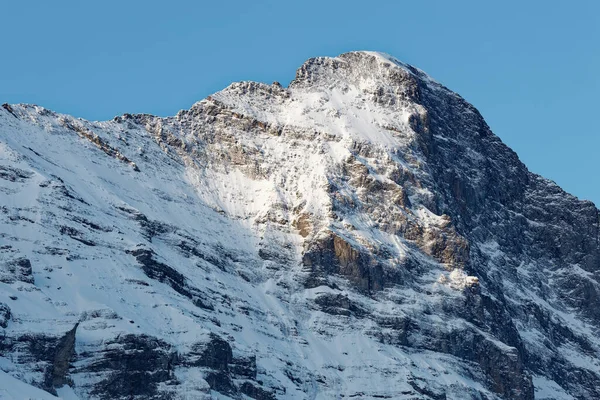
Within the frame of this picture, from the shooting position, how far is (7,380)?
601ft

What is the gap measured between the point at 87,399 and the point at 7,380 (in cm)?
1852

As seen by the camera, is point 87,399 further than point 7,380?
Yes

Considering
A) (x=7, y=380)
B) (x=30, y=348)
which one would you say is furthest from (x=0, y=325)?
(x=7, y=380)

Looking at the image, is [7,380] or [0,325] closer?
[7,380]

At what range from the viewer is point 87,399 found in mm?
199875

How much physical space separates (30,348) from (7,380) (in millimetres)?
16148

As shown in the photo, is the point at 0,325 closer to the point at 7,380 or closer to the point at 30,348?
the point at 30,348

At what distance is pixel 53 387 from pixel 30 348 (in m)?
5.67

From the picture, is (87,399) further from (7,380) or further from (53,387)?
(7,380)

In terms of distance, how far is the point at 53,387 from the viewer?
198 meters

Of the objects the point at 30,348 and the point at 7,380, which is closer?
the point at 7,380

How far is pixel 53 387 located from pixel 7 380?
15741mm

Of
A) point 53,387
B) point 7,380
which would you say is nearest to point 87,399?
point 53,387

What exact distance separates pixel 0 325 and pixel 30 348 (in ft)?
15.4
